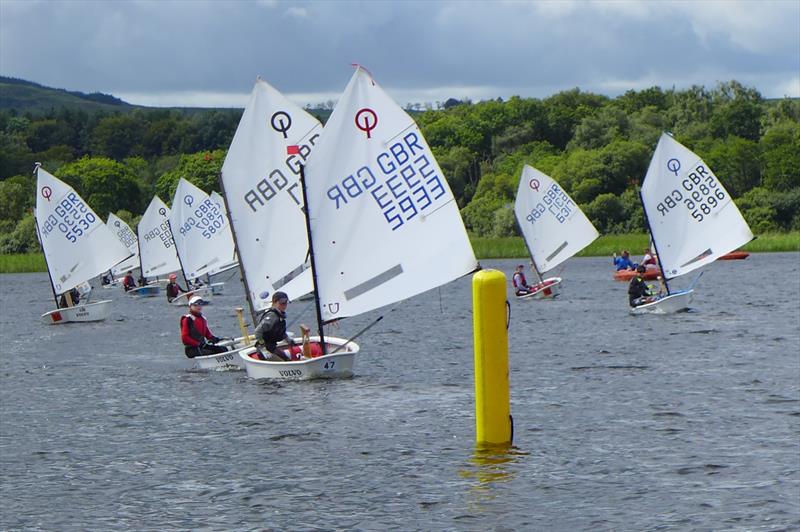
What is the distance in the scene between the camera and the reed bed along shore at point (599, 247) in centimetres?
10075

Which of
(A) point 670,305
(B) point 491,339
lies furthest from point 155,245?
(B) point 491,339

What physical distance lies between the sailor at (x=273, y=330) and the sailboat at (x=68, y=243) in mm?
25177

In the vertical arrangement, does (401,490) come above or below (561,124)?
below

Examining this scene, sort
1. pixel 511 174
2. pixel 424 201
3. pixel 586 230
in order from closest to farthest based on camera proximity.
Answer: pixel 424 201 < pixel 586 230 < pixel 511 174

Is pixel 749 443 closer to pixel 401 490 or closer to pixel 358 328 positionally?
pixel 401 490

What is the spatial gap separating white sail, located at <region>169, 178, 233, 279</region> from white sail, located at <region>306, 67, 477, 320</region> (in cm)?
3981

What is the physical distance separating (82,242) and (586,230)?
22.9m

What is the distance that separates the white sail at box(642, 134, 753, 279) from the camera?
47.5 metres

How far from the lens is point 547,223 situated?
61375 mm

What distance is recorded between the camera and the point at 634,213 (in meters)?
118

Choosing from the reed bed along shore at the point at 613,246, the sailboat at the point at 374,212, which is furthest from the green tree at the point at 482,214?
the sailboat at the point at 374,212

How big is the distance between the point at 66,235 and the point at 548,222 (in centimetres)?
2179

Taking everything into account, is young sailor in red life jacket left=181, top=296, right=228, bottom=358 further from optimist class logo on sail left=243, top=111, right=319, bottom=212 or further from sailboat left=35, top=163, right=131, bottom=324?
sailboat left=35, top=163, right=131, bottom=324

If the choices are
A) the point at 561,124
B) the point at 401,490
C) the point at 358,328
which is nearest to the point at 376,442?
the point at 401,490
